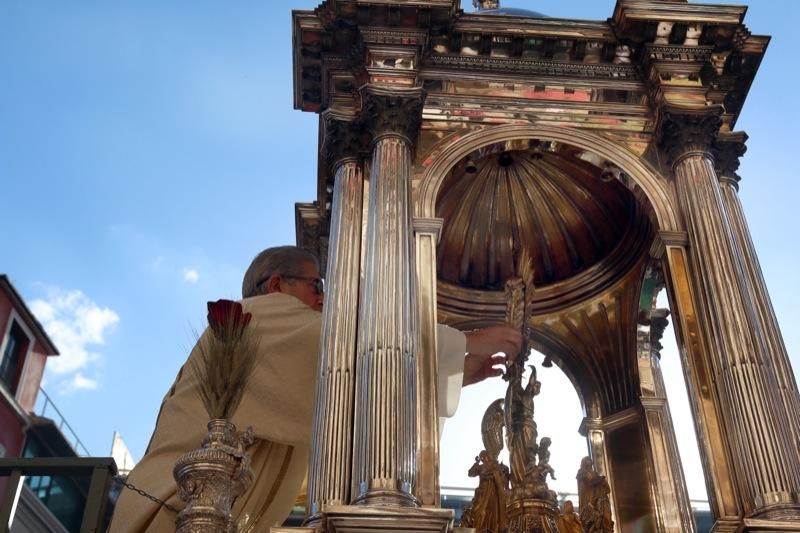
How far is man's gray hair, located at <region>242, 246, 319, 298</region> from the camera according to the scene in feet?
16.6

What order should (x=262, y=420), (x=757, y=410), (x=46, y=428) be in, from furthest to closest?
(x=46, y=428) → (x=757, y=410) → (x=262, y=420)

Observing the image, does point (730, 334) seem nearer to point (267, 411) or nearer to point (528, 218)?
point (528, 218)

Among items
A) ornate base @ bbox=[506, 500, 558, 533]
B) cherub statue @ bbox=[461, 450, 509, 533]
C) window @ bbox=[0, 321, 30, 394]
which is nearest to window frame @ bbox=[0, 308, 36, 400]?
window @ bbox=[0, 321, 30, 394]

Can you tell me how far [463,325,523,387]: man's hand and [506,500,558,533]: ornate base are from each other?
1360 mm

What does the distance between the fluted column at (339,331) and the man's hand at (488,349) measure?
98 cm

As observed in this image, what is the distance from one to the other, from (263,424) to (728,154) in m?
7.36

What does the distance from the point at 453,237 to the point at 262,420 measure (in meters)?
7.82

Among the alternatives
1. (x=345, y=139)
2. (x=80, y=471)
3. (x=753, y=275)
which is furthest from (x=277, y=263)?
(x=753, y=275)

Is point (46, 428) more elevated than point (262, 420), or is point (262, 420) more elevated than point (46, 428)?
point (46, 428)

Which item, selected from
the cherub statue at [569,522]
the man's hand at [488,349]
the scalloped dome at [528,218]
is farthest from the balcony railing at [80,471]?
the scalloped dome at [528,218]

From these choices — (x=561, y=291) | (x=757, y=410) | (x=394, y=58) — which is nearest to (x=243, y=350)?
(x=757, y=410)

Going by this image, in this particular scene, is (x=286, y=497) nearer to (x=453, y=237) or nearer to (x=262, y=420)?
(x=262, y=420)

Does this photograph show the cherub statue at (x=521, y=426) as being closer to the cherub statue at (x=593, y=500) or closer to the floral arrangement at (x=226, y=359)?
the cherub statue at (x=593, y=500)

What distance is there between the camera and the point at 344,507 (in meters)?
6.63
